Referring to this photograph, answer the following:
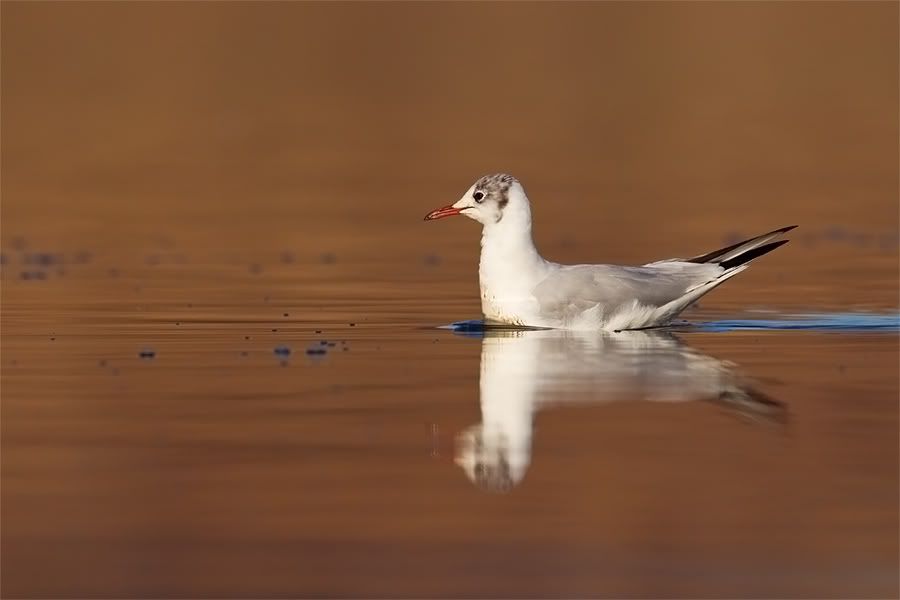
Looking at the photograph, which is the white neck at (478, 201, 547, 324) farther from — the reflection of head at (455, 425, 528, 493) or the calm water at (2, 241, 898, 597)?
the reflection of head at (455, 425, 528, 493)

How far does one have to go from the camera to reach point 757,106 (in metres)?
43.2

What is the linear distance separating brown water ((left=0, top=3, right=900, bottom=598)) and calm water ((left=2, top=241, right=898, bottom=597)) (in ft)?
0.08

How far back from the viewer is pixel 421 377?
1172 cm

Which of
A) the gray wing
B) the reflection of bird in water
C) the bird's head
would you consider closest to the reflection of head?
the reflection of bird in water

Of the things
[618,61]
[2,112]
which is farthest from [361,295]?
[618,61]

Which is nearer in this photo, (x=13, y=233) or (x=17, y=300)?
(x=17, y=300)

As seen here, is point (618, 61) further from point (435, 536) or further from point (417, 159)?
point (435, 536)

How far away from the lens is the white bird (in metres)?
14.0

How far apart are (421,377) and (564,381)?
84 cm

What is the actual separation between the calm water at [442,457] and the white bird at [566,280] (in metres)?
0.28

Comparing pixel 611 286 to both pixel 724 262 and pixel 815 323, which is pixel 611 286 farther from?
pixel 815 323

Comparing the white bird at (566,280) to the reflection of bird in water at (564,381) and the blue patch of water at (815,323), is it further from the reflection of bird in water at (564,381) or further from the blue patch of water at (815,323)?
the blue patch of water at (815,323)

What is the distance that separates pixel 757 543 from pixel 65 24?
68217 millimetres

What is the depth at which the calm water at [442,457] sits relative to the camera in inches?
286
